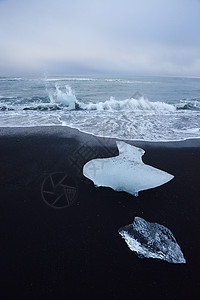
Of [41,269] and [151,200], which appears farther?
[151,200]

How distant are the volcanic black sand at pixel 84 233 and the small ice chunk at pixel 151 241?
0.07 metres

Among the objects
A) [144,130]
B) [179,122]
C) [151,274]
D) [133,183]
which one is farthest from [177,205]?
[179,122]

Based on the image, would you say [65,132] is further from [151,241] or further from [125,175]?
[151,241]

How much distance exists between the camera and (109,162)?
3.46 m

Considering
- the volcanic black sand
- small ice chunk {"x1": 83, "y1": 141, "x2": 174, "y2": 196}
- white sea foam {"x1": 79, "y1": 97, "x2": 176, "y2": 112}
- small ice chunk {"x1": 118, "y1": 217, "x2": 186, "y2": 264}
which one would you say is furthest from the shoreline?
white sea foam {"x1": 79, "y1": 97, "x2": 176, "y2": 112}

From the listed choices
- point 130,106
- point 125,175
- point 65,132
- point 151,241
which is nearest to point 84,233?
point 151,241

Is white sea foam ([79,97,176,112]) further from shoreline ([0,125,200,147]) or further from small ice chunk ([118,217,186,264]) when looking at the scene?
small ice chunk ([118,217,186,264])

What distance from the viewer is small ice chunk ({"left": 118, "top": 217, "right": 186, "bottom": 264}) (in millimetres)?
1899

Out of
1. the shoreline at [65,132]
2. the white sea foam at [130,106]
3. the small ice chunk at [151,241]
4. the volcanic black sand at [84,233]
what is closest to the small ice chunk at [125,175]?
the volcanic black sand at [84,233]

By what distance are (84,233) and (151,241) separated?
0.84 meters

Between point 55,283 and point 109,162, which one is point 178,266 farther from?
point 109,162

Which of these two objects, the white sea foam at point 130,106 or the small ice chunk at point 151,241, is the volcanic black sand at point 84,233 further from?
the white sea foam at point 130,106

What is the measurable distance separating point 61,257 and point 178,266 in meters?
1.28

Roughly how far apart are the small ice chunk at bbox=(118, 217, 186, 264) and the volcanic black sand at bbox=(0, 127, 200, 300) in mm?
70
